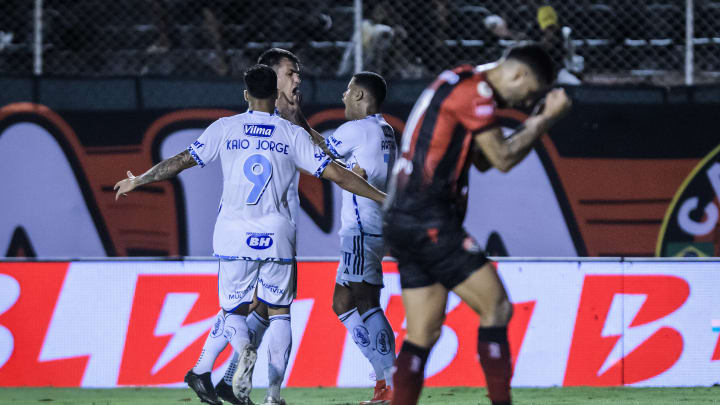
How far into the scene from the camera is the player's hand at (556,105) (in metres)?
4.21

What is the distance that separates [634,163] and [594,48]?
3.94ft

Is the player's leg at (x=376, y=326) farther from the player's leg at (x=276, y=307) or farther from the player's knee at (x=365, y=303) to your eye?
the player's leg at (x=276, y=307)

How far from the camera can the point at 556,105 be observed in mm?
4223

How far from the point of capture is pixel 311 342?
713 cm

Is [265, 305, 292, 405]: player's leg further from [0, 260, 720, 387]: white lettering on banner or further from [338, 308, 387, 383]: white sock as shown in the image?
[0, 260, 720, 387]: white lettering on banner

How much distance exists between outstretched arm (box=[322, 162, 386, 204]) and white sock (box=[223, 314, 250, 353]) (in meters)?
0.91

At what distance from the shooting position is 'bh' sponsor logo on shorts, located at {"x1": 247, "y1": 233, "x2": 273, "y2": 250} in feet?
17.8

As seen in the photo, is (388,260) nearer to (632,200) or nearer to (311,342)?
(311,342)

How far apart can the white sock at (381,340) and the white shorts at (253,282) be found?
2.38ft

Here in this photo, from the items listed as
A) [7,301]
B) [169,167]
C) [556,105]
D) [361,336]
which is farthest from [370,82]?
[7,301]

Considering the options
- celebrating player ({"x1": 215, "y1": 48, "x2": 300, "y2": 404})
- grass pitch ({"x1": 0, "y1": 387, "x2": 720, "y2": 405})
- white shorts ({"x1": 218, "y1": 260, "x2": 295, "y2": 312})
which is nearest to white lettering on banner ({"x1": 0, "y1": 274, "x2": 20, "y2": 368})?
grass pitch ({"x1": 0, "y1": 387, "x2": 720, "y2": 405})

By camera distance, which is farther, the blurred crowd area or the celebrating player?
the blurred crowd area

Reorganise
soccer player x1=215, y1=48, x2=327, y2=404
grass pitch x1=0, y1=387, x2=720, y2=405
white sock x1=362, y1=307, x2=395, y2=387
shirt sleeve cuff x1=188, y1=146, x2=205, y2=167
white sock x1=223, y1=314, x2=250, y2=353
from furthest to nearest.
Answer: grass pitch x1=0, y1=387, x2=720, y2=405, white sock x1=362, y1=307, x2=395, y2=387, soccer player x1=215, y1=48, x2=327, y2=404, shirt sleeve cuff x1=188, y1=146, x2=205, y2=167, white sock x1=223, y1=314, x2=250, y2=353

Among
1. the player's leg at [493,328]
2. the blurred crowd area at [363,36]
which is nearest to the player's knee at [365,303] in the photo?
the player's leg at [493,328]
